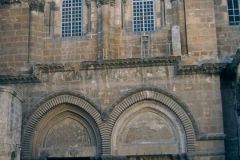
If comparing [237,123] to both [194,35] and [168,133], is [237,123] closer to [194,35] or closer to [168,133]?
[168,133]

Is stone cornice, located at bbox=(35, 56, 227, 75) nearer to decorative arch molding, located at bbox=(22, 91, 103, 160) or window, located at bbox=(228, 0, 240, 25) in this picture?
decorative arch molding, located at bbox=(22, 91, 103, 160)

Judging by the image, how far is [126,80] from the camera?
62.3 ft

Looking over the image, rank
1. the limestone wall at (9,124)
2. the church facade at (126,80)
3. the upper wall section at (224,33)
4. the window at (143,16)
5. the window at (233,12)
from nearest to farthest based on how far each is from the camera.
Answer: the limestone wall at (9,124) < the church facade at (126,80) < the upper wall section at (224,33) < the window at (233,12) < the window at (143,16)

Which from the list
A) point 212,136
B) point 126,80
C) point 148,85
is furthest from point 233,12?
point 212,136

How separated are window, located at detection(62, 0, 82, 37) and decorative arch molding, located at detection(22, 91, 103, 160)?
2988mm

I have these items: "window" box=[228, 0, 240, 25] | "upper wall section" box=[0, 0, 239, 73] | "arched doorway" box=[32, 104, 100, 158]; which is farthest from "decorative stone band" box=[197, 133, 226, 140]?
"window" box=[228, 0, 240, 25]

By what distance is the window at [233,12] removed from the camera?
2003 centimetres

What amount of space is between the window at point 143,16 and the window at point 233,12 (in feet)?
10.6

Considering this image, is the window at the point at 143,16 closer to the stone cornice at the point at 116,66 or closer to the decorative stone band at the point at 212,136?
the stone cornice at the point at 116,66

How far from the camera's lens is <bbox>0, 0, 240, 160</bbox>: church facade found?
18.4m

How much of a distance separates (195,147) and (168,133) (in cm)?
128

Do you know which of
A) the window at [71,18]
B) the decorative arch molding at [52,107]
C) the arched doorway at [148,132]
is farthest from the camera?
the window at [71,18]

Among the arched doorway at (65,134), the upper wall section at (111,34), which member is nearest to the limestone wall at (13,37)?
the upper wall section at (111,34)

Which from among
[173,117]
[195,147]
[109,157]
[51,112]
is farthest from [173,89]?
[51,112]
